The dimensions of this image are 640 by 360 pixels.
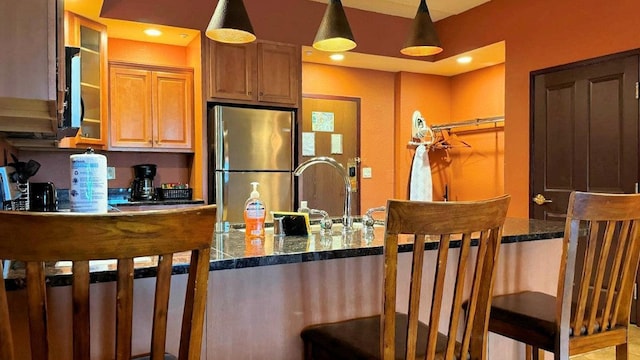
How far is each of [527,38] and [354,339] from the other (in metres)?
3.59

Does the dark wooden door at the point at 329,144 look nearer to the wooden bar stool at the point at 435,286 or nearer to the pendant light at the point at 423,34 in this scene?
the pendant light at the point at 423,34

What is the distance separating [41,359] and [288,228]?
41.0 inches

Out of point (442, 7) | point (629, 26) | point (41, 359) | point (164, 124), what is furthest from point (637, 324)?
point (164, 124)

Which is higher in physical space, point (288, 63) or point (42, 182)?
point (288, 63)

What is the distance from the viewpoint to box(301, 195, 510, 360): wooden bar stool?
114 centimetres

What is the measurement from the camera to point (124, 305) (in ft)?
2.95

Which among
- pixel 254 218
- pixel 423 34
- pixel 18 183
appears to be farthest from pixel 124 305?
pixel 18 183

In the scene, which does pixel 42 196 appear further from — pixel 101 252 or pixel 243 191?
pixel 101 252

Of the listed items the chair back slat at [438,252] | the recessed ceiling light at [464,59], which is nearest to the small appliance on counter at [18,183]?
the chair back slat at [438,252]

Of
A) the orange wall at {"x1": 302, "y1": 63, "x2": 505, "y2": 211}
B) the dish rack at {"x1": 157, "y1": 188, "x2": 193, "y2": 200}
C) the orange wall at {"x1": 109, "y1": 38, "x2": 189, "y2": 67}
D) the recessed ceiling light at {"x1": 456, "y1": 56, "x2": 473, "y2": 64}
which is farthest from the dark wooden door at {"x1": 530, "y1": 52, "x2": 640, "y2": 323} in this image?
the orange wall at {"x1": 109, "y1": 38, "x2": 189, "y2": 67}

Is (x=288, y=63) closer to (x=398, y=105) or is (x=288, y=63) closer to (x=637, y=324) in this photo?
(x=398, y=105)

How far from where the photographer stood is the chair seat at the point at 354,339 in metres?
1.33

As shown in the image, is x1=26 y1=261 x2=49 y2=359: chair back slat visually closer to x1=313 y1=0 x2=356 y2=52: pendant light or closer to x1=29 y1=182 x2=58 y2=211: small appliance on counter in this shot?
x1=313 y1=0 x2=356 y2=52: pendant light

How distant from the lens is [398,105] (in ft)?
18.3
